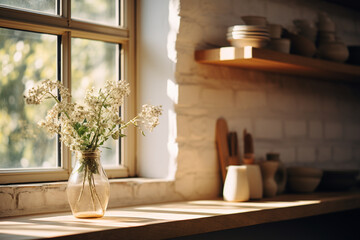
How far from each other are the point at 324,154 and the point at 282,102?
2.04 feet

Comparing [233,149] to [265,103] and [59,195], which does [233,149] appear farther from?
[59,195]

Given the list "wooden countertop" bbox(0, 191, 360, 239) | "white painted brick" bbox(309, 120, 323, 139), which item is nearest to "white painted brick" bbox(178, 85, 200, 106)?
"wooden countertop" bbox(0, 191, 360, 239)

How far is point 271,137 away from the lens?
132 inches

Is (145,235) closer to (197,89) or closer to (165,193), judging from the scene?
(165,193)

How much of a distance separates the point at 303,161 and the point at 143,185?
4.56ft

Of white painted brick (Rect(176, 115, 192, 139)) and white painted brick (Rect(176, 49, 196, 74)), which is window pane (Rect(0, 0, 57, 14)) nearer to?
white painted brick (Rect(176, 49, 196, 74))

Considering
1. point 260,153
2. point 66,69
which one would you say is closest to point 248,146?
point 260,153

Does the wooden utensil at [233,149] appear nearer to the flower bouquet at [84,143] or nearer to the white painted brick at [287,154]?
the white painted brick at [287,154]

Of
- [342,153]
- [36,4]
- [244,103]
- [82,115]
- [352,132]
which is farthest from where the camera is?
[352,132]

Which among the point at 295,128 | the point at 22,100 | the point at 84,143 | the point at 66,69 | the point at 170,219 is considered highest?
the point at 66,69

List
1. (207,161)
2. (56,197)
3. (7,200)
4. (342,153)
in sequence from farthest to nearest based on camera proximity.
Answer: (342,153) → (207,161) → (56,197) → (7,200)

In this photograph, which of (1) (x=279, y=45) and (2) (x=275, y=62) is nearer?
(2) (x=275, y=62)

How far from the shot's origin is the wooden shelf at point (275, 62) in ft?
Result: 8.96

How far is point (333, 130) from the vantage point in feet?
12.7
